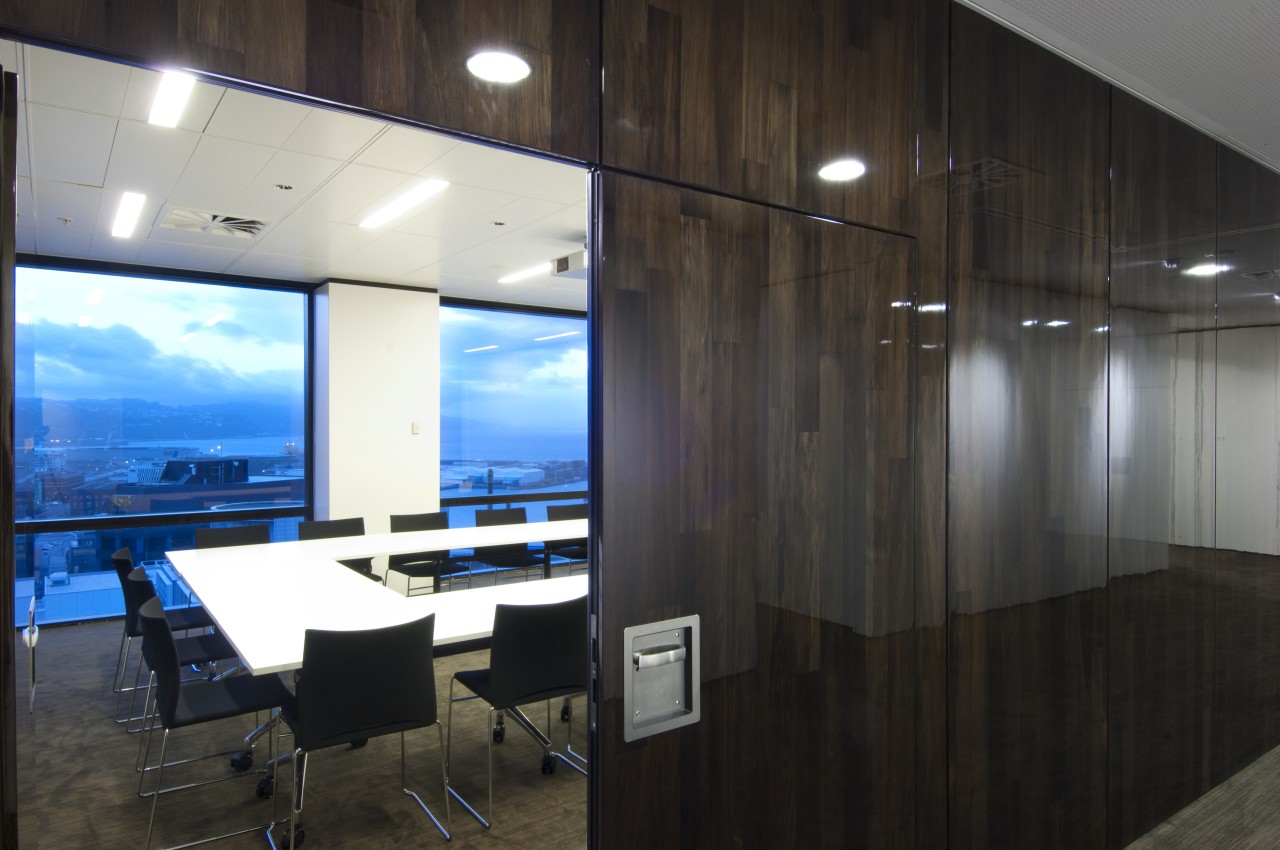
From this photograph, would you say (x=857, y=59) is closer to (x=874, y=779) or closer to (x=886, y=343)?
(x=886, y=343)

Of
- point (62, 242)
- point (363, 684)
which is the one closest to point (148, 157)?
point (62, 242)

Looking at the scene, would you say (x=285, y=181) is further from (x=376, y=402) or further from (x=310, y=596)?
(x=376, y=402)

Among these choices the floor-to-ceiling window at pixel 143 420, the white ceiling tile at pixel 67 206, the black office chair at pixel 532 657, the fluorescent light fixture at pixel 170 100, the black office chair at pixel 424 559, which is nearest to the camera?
the fluorescent light fixture at pixel 170 100

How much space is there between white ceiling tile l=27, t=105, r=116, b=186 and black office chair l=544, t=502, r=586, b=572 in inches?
138

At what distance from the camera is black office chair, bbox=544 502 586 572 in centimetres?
573

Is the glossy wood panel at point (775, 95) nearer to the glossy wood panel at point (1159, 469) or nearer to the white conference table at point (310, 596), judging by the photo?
the glossy wood panel at point (1159, 469)

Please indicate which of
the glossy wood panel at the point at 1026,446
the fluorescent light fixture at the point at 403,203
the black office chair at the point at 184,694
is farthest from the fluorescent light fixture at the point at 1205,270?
the black office chair at the point at 184,694

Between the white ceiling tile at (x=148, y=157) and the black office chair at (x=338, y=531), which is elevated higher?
the white ceiling tile at (x=148, y=157)

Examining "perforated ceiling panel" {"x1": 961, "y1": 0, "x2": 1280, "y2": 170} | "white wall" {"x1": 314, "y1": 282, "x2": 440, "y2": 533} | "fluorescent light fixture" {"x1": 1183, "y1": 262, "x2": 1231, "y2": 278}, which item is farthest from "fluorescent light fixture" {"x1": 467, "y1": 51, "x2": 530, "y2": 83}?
"white wall" {"x1": 314, "y1": 282, "x2": 440, "y2": 533}

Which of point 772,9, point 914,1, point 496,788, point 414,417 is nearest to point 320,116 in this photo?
point 772,9

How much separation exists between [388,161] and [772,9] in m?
2.57

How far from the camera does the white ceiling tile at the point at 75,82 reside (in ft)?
9.10

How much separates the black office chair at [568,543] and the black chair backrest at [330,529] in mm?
1445

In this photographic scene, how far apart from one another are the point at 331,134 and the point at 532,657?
2.54 meters
